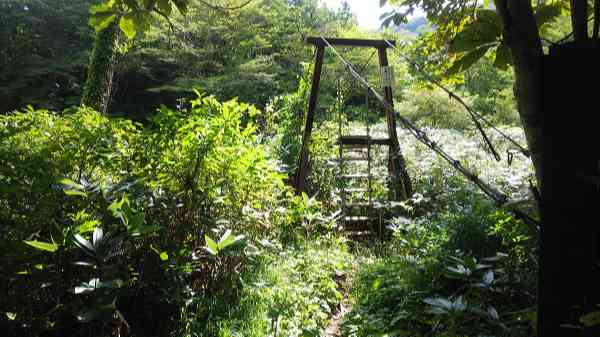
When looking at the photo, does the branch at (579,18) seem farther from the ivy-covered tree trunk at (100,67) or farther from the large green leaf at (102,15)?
the ivy-covered tree trunk at (100,67)

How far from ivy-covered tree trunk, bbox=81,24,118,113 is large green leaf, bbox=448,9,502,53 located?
28.2ft

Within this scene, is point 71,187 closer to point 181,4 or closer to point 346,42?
point 181,4

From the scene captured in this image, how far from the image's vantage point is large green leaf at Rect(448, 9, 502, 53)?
0.86m

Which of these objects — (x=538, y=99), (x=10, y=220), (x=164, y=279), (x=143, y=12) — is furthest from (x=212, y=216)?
(x=538, y=99)

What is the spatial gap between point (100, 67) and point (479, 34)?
8.93 meters

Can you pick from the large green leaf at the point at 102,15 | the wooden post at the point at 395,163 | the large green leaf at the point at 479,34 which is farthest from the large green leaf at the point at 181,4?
the wooden post at the point at 395,163

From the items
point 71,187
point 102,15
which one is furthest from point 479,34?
point 71,187

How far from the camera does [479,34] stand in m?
0.87

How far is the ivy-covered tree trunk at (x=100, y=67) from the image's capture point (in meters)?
8.13

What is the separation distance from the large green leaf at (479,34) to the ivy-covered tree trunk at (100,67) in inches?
338

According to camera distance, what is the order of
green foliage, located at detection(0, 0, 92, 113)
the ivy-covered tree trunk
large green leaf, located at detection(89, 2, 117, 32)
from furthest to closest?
green foliage, located at detection(0, 0, 92, 113) < the ivy-covered tree trunk < large green leaf, located at detection(89, 2, 117, 32)

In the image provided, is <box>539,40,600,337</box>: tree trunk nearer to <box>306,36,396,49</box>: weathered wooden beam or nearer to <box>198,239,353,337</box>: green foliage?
<box>198,239,353,337</box>: green foliage

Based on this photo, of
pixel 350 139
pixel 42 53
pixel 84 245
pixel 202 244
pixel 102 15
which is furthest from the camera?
pixel 42 53

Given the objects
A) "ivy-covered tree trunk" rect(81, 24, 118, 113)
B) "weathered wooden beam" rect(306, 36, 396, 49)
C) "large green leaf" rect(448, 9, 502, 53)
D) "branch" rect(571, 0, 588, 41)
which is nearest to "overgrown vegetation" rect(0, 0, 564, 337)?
"large green leaf" rect(448, 9, 502, 53)
